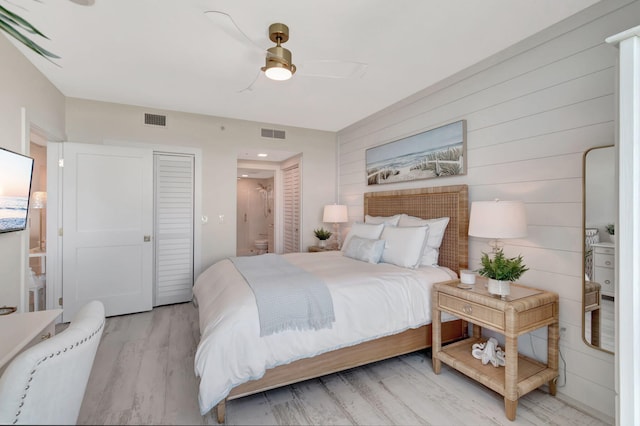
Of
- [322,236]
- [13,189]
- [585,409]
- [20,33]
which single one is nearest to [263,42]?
[20,33]

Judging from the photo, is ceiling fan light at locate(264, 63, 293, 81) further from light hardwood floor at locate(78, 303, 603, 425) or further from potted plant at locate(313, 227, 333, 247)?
potted plant at locate(313, 227, 333, 247)

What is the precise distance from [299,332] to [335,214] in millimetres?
2540

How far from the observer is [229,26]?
1978mm

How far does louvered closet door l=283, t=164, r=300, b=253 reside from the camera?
4.76 m

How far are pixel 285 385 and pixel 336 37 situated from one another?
2.48m

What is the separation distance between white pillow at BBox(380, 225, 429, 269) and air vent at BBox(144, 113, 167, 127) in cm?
317

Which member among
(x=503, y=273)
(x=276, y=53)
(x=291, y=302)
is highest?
(x=276, y=53)

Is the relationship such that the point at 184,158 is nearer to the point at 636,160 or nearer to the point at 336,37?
the point at 336,37

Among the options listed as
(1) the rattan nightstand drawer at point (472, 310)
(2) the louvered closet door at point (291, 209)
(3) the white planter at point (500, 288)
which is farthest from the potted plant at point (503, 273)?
(2) the louvered closet door at point (291, 209)

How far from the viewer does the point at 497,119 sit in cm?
248

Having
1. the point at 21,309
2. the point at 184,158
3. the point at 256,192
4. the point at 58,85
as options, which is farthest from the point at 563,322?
the point at 256,192

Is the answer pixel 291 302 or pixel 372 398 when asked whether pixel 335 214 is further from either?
pixel 372 398

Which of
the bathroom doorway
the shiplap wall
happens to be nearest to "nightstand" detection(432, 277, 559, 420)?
the shiplap wall

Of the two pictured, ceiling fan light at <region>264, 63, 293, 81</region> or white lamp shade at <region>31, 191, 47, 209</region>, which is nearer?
ceiling fan light at <region>264, 63, 293, 81</region>
